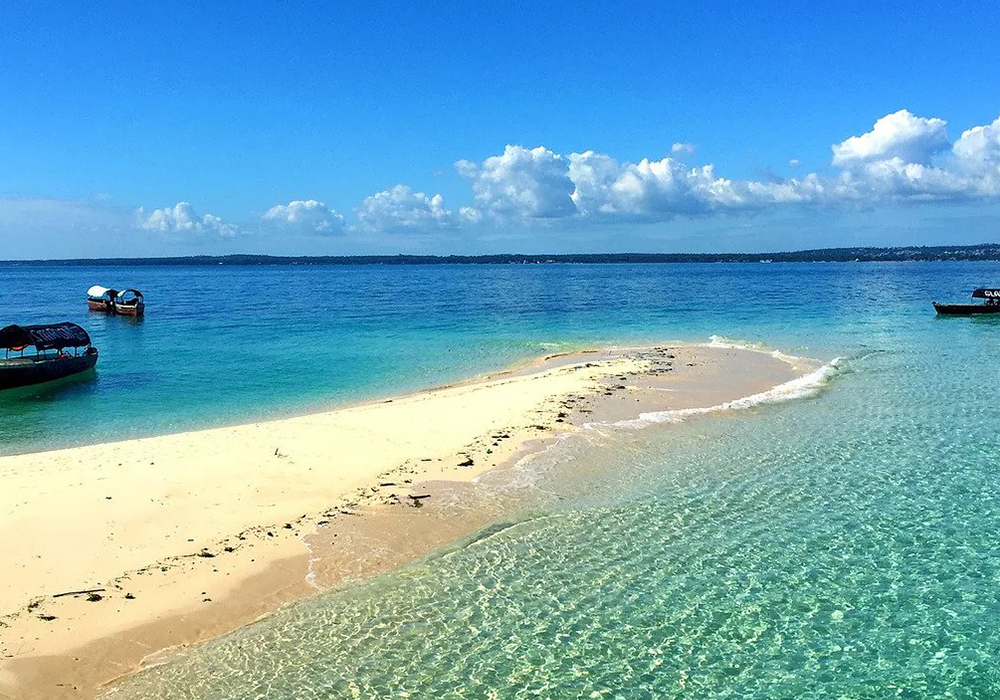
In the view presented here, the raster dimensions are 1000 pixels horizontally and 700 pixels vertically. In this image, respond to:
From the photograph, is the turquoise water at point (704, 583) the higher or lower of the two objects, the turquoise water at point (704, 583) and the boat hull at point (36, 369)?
→ the lower

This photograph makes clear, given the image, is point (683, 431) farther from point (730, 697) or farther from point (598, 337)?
point (598, 337)

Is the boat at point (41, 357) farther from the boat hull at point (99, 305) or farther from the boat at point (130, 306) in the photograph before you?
the boat hull at point (99, 305)

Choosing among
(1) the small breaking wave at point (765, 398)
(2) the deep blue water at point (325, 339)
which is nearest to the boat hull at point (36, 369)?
(2) the deep blue water at point (325, 339)

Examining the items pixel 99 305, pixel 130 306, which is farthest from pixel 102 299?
pixel 130 306

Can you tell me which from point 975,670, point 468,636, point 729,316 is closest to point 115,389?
point 468,636

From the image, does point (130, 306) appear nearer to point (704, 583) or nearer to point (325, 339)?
point (325, 339)

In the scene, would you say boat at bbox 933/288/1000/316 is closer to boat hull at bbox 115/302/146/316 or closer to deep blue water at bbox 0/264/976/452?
deep blue water at bbox 0/264/976/452

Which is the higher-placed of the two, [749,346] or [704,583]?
[749,346]
